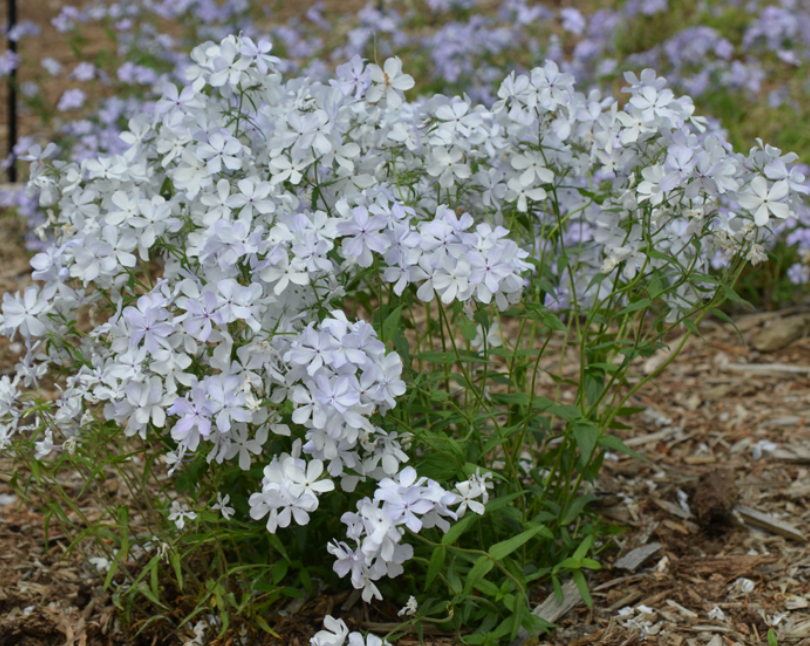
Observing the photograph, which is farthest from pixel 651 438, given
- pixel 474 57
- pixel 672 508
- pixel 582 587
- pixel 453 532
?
pixel 474 57

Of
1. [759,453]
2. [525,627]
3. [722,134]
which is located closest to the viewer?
[525,627]

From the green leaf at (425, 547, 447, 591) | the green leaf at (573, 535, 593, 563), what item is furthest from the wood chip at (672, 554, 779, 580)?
the green leaf at (425, 547, 447, 591)

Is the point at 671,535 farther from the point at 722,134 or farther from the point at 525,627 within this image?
the point at 722,134

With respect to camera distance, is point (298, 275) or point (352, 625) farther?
point (352, 625)

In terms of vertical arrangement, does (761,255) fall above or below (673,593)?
above

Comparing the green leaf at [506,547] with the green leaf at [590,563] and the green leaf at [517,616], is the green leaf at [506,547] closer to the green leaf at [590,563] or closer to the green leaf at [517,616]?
the green leaf at [517,616]

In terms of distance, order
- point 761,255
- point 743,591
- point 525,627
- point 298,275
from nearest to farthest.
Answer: point 298,275, point 761,255, point 525,627, point 743,591

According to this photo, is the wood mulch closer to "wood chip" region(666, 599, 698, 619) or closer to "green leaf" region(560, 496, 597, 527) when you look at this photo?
"wood chip" region(666, 599, 698, 619)

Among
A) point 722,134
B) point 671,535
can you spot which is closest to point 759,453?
point 671,535
